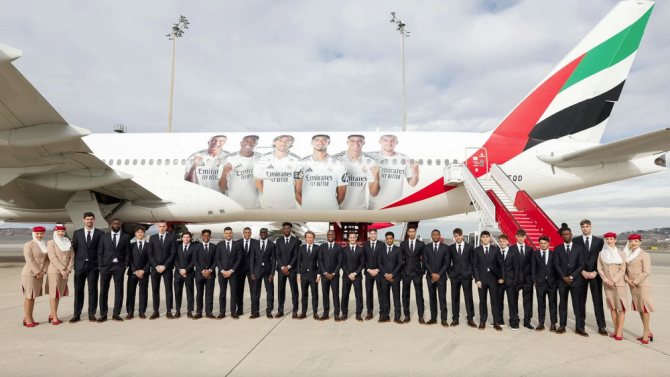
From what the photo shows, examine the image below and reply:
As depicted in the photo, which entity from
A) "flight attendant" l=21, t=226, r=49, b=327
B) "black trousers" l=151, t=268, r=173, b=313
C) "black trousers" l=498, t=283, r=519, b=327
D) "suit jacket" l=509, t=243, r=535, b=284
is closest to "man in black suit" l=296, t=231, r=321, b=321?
"black trousers" l=151, t=268, r=173, b=313

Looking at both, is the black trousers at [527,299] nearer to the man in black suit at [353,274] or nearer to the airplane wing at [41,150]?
the man in black suit at [353,274]

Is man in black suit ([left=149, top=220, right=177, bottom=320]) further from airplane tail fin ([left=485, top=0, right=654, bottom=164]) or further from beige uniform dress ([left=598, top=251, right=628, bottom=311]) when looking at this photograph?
airplane tail fin ([left=485, top=0, right=654, bottom=164])

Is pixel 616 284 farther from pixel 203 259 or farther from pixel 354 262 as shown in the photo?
pixel 203 259

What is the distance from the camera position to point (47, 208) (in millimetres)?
13266

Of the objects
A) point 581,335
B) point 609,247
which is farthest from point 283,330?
point 609,247

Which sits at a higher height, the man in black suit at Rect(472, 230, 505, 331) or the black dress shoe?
the man in black suit at Rect(472, 230, 505, 331)

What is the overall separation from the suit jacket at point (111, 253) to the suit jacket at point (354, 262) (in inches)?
150

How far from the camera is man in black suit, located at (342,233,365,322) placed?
6434 mm

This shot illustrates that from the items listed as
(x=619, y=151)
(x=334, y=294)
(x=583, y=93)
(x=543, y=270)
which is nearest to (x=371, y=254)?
(x=334, y=294)

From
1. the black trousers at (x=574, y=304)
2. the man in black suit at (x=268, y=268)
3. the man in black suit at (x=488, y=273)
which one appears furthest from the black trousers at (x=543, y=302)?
the man in black suit at (x=268, y=268)

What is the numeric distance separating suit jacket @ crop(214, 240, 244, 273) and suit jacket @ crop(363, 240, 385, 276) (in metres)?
2.21

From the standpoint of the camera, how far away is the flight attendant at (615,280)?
546 cm

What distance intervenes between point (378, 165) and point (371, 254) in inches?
243

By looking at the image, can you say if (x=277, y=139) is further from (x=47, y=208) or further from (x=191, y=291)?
(x=47, y=208)
